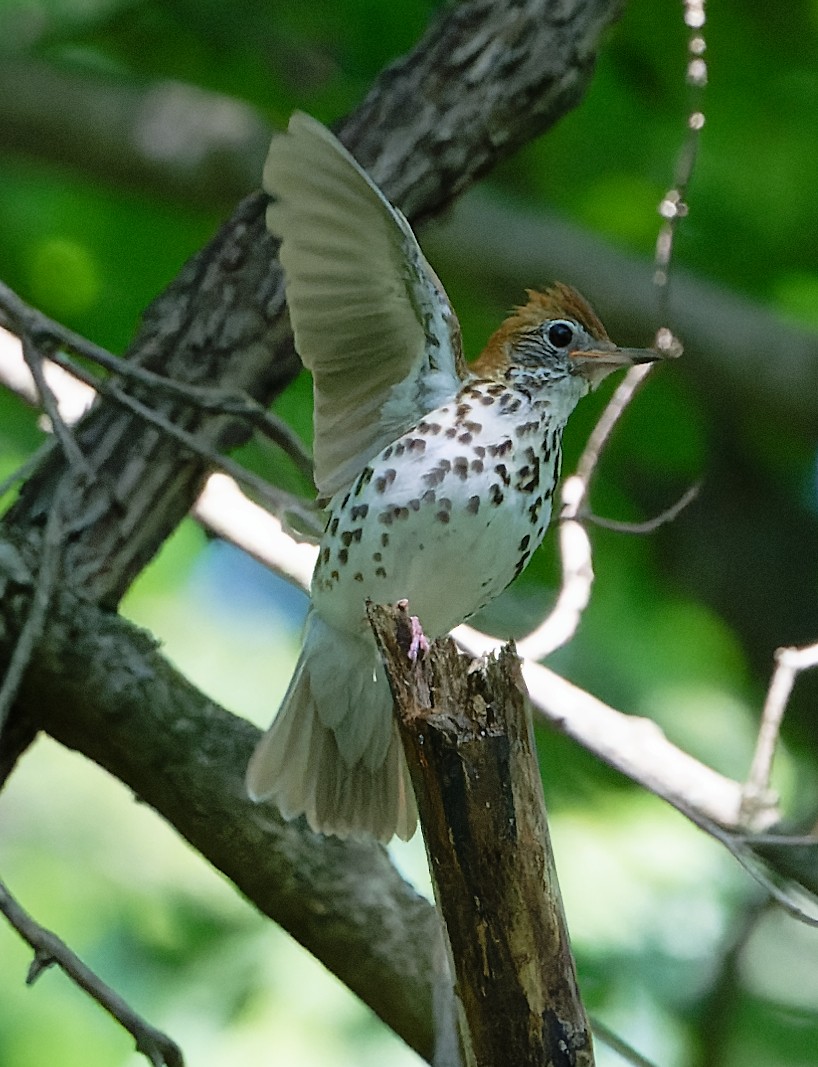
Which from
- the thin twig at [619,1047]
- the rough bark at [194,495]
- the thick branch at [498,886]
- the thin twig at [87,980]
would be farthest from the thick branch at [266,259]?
the thick branch at [498,886]

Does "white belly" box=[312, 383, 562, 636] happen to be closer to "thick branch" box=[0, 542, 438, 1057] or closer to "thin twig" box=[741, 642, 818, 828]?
"thick branch" box=[0, 542, 438, 1057]

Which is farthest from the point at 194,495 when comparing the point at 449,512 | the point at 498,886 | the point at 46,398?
the point at 498,886

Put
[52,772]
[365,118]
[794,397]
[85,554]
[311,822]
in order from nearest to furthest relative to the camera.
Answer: [311,822]
[85,554]
[365,118]
[794,397]
[52,772]

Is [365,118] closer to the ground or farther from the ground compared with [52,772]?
farther from the ground

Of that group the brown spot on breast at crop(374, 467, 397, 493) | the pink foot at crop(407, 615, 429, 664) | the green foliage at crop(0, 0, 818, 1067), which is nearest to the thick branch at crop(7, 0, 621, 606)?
the green foliage at crop(0, 0, 818, 1067)

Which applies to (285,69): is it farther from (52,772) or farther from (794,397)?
(52,772)

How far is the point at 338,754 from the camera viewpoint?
134 inches

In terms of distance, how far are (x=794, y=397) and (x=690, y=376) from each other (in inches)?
11.3

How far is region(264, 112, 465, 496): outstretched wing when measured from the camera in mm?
2781

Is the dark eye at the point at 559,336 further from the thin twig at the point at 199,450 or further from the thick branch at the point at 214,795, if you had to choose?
the thick branch at the point at 214,795

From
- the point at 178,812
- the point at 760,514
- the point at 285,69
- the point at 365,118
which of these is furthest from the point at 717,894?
the point at 285,69

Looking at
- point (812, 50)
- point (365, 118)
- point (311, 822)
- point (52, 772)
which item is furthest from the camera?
point (52, 772)

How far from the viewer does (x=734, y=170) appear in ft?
15.2

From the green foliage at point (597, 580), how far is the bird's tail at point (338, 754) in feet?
2.70
